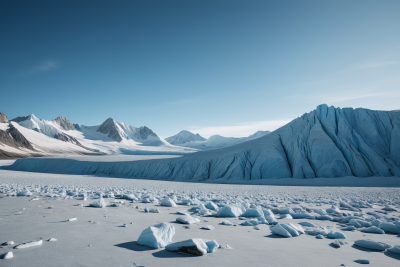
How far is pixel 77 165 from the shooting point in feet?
105

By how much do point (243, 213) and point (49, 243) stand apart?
378 cm

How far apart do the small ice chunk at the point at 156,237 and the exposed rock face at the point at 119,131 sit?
6532 inches

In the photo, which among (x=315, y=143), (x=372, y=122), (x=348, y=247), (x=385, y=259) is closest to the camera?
(x=385, y=259)

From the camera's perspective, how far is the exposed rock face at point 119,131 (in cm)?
16388

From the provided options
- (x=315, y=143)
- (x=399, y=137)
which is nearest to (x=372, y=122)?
(x=399, y=137)

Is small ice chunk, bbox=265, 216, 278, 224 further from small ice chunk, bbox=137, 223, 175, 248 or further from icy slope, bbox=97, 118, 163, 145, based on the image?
icy slope, bbox=97, 118, 163, 145

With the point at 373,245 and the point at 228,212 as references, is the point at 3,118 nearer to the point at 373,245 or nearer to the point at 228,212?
the point at 228,212

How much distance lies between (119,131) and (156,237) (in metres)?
179

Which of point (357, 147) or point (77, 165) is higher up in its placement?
point (357, 147)

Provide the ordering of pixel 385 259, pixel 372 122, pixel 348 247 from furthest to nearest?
pixel 372 122 → pixel 348 247 → pixel 385 259

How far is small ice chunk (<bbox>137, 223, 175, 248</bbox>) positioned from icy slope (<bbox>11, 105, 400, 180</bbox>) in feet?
62.2

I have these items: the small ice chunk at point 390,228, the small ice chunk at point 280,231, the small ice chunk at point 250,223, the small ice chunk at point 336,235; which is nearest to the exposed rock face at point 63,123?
the small ice chunk at point 250,223

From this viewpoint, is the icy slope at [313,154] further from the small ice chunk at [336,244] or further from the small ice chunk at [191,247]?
the small ice chunk at [191,247]

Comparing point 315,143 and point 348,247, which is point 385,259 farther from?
point 315,143
